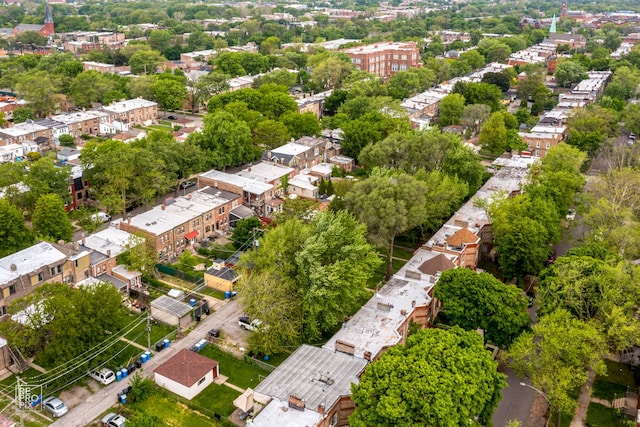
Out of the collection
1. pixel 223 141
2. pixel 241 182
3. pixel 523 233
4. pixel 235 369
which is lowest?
pixel 235 369

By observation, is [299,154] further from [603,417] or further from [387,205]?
[603,417]

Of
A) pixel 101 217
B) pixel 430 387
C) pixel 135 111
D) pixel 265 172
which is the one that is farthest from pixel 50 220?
pixel 135 111

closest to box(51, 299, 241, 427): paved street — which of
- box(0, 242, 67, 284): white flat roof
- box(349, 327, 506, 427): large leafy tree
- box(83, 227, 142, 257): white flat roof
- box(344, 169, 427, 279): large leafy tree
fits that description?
box(83, 227, 142, 257): white flat roof

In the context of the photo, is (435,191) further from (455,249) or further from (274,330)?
(274,330)

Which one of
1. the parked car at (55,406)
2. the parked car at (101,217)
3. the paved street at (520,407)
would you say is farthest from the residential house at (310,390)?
the parked car at (101,217)

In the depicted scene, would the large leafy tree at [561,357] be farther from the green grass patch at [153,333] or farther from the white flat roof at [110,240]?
the white flat roof at [110,240]

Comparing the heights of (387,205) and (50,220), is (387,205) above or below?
above

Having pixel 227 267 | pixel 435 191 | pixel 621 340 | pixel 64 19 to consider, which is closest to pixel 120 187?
pixel 227 267
